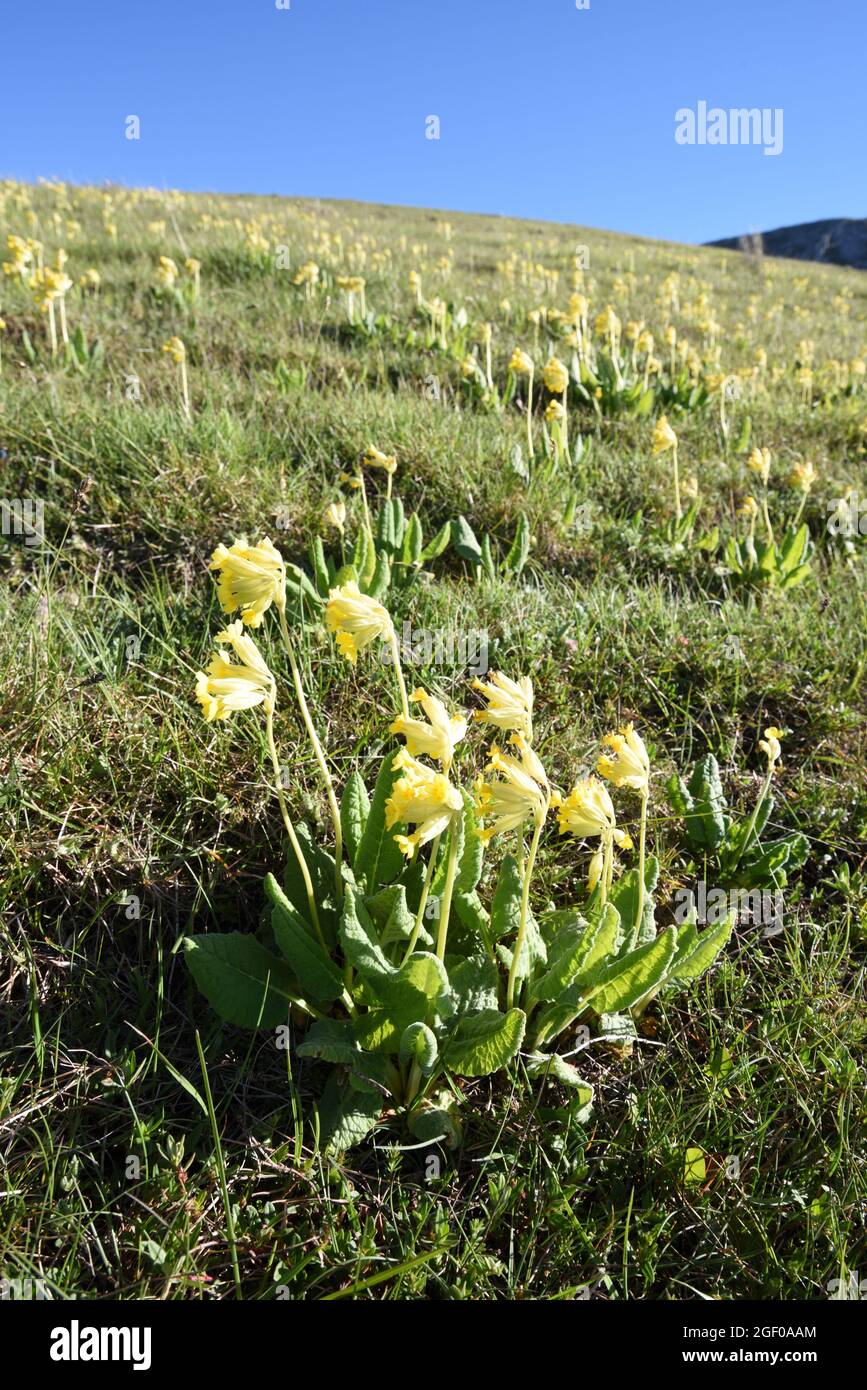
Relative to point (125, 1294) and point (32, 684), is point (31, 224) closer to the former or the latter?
point (32, 684)

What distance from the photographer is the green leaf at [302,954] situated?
1.86m

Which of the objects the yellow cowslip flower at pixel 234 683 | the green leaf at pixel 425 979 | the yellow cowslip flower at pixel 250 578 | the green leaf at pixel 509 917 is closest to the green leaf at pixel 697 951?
the green leaf at pixel 509 917

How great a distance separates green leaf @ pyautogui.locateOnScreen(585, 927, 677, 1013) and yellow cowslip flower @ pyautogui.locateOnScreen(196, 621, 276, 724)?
0.96m

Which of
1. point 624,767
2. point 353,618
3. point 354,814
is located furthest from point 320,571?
point 624,767

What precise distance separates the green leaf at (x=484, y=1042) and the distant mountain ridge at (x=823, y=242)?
4960cm

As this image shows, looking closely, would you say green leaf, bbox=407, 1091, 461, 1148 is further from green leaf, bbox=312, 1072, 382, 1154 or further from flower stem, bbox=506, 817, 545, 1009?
flower stem, bbox=506, 817, 545, 1009

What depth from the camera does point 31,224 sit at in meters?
10.1

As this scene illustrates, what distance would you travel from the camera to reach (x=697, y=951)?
6.31 feet

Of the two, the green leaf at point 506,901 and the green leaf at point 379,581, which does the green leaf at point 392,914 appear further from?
the green leaf at point 379,581

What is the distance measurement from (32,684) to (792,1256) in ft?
7.72

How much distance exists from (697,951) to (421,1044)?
69cm

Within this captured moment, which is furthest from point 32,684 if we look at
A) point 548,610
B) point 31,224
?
point 31,224

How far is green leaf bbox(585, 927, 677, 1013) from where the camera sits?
1802mm

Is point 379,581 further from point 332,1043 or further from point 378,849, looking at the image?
point 332,1043
